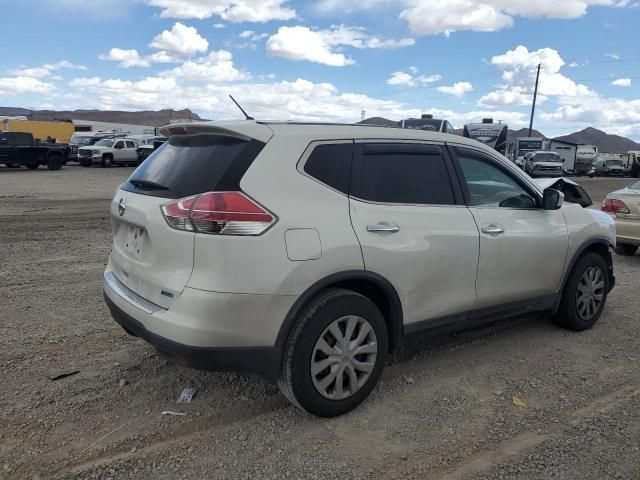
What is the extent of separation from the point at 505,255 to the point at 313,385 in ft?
5.95

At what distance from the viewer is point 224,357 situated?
2889mm

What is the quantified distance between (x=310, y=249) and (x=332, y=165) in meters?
0.60

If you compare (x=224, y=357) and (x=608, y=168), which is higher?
(x=608, y=168)

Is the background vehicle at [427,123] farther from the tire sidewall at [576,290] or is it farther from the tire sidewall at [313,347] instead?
the tire sidewall at [313,347]

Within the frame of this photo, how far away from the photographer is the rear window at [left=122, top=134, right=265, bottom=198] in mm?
2963

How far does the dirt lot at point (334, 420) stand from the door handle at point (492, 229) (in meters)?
1.01

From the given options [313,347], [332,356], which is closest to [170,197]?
[313,347]

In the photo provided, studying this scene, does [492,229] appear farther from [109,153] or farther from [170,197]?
[109,153]

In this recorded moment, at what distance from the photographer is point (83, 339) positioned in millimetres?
4379

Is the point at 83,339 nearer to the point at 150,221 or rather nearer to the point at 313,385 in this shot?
the point at 150,221

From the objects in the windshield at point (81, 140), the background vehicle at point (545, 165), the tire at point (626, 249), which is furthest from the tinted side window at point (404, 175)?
the windshield at point (81, 140)

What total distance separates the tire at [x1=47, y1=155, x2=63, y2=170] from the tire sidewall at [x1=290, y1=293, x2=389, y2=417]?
91.4 feet

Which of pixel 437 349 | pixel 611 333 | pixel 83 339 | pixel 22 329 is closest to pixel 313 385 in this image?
pixel 437 349

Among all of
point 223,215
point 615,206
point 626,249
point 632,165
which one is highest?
point 632,165
